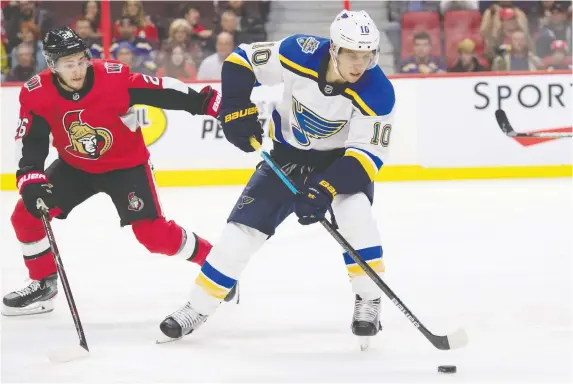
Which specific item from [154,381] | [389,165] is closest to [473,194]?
[389,165]

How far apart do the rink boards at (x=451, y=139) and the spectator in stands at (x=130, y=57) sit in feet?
1.18

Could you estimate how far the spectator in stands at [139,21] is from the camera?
723cm

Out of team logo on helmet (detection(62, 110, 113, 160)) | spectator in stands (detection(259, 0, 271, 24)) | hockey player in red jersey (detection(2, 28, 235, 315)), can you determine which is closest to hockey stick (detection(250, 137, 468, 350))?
hockey player in red jersey (detection(2, 28, 235, 315))

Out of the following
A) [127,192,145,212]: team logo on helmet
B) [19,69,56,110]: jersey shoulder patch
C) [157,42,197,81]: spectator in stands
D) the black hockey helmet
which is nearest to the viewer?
the black hockey helmet

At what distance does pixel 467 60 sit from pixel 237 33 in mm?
1587

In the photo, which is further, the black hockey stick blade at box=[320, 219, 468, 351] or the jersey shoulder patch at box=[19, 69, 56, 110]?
the jersey shoulder patch at box=[19, 69, 56, 110]

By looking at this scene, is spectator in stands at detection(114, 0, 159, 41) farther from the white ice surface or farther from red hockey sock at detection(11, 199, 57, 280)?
red hockey sock at detection(11, 199, 57, 280)

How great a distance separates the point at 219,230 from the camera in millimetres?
5344

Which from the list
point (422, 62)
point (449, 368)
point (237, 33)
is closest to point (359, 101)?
point (449, 368)

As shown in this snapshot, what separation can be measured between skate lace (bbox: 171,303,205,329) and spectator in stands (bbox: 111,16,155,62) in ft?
13.9

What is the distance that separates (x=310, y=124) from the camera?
3.18 m

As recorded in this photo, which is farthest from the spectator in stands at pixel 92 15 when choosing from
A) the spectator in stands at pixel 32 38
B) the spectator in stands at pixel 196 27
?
the spectator in stands at pixel 196 27

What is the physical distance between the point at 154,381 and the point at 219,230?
8.44ft

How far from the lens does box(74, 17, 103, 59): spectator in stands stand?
7145 mm
